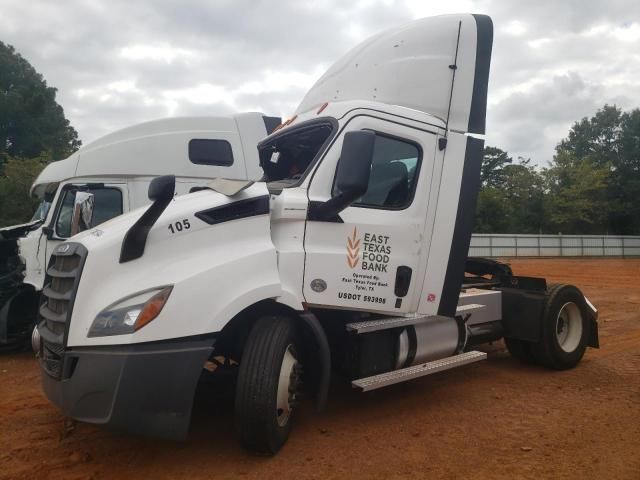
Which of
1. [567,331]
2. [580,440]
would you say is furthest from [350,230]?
[567,331]

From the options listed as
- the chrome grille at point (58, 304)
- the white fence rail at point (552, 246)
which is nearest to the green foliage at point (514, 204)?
the white fence rail at point (552, 246)

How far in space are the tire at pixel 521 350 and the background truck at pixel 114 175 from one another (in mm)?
4428

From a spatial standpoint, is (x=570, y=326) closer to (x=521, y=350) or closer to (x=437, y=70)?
(x=521, y=350)

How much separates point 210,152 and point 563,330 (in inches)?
221

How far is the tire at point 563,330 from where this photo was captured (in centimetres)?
634

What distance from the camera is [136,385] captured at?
3.29 metres

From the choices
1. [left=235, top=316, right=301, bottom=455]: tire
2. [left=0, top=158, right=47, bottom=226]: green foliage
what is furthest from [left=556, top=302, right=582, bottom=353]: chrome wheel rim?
[left=0, top=158, right=47, bottom=226]: green foliage

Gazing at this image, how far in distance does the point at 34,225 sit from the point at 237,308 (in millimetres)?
6067

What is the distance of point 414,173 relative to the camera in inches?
191

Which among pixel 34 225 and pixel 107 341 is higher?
pixel 34 225

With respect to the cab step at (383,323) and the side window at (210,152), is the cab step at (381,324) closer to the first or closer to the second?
the cab step at (383,323)

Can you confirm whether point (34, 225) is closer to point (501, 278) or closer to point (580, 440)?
point (501, 278)

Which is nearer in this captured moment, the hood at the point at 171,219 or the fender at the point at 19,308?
the hood at the point at 171,219

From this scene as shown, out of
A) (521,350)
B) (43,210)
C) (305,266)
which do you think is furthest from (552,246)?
(305,266)
